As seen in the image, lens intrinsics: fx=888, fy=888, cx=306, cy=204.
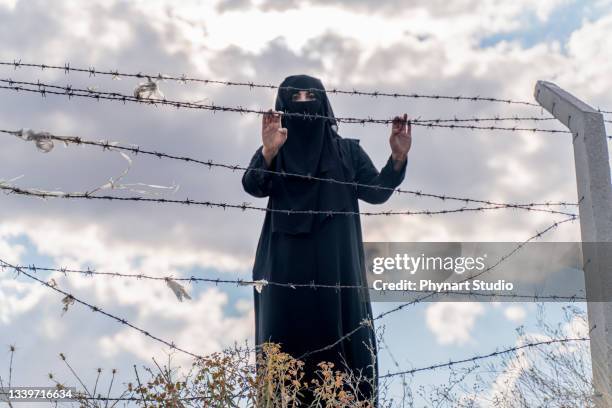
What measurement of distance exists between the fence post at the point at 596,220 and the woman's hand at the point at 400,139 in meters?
1.04

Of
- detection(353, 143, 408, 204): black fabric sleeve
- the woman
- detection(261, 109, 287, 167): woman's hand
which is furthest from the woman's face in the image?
detection(353, 143, 408, 204): black fabric sleeve

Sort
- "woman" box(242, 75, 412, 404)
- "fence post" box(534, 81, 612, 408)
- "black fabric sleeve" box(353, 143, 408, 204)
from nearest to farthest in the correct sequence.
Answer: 1. "fence post" box(534, 81, 612, 408)
2. "woman" box(242, 75, 412, 404)
3. "black fabric sleeve" box(353, 143, 408, 204)

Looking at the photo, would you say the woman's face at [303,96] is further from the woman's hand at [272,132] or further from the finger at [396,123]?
the finger at [396,123]

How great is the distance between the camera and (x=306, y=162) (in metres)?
5.29

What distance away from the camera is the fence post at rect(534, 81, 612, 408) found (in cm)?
496

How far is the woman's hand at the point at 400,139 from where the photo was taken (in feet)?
17.3

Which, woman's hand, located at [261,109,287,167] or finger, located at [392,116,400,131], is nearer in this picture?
woman's hand, located at [261,109,287,167]

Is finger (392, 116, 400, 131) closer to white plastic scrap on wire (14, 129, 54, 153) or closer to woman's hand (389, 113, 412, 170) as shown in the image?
woman's hand (389, 113, 412, 170)

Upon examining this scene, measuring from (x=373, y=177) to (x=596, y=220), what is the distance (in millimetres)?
1354

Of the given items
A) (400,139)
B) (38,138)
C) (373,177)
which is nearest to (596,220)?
(400,139)

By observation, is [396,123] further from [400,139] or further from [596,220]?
[596,220]

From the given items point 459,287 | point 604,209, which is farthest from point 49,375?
point 604,209

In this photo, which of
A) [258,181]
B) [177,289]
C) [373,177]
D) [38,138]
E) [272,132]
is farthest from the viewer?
[373,177]

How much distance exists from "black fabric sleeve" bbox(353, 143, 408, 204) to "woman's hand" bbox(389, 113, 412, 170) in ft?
0.15
